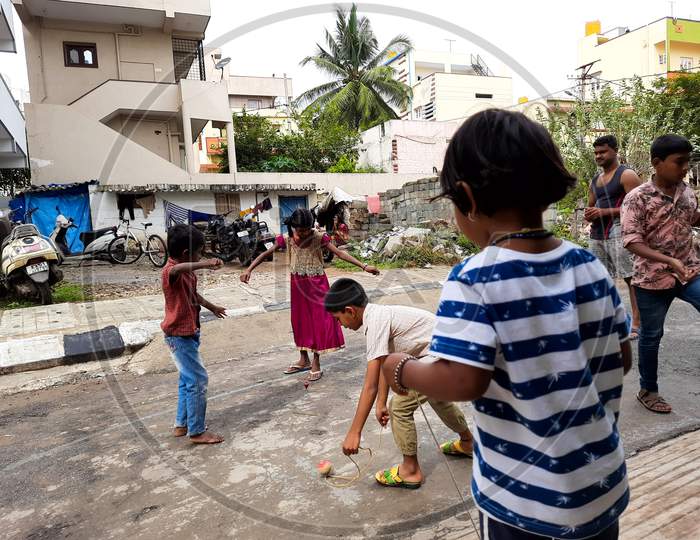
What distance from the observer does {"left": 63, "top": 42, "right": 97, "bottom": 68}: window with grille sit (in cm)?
1673

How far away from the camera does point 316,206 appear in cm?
1686

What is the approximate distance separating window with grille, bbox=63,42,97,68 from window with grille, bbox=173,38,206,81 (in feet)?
8.85

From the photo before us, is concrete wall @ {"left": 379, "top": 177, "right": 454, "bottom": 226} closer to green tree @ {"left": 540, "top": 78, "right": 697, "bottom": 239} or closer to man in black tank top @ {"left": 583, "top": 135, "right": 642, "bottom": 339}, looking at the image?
green tree @ {"left": 540, "top": 78, "right": 697, "bottom": 239}

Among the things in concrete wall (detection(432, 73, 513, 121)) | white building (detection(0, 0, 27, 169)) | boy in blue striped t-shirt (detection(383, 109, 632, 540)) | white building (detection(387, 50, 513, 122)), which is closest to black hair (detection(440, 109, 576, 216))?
boy in blue striped t-shirt (detection(383, 109, 632, 540))

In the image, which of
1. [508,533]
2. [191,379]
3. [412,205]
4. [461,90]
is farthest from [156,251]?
[461,90]

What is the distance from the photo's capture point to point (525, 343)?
103 cm

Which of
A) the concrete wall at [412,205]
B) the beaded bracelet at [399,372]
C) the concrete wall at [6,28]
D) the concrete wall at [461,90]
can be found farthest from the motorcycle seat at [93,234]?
the concrete wall at [461,90]

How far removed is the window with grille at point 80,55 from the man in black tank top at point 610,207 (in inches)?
690

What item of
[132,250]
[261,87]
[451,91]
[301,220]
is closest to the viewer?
[301,220]

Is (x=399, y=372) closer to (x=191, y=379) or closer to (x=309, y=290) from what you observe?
(x=191, y=379)

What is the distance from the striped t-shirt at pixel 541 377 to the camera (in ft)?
3.33

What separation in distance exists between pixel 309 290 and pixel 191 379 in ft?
5.11

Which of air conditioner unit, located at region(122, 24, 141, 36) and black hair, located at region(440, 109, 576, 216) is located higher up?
air conditioner unit, located at region(122, 24, 141, 36)

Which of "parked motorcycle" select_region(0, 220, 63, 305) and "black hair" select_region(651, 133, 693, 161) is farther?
"parked motorcycle" select_region(0, 220, 63, 305)
